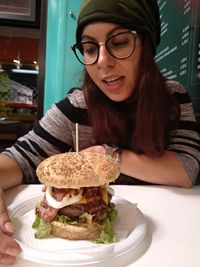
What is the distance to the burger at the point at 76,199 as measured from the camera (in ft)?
2.70

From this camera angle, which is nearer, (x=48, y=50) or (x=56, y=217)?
(x=56, y=217)

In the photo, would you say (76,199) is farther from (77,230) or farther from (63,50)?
(63,50)

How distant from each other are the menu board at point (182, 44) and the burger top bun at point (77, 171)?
1.17 meters

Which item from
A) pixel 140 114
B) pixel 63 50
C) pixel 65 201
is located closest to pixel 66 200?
pixel 65 201

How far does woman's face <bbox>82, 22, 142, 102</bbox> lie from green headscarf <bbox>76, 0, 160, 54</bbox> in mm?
28

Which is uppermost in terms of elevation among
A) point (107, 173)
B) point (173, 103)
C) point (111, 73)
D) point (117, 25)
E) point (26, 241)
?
point (117, 25)

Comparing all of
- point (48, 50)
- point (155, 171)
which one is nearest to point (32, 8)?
point (48, 50)

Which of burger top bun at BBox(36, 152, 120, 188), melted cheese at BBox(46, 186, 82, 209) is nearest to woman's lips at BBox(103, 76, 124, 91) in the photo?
burger top bun at BBox(36, 152, 120, 188)

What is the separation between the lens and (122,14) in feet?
4.36

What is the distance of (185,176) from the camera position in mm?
1289

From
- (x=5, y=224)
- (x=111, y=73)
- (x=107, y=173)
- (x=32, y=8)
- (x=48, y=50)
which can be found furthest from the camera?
(x=32, y=8)

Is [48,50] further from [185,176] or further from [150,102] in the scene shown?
[185,176]

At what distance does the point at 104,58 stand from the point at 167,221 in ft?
2.43

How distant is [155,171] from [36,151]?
573mm
